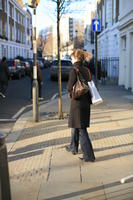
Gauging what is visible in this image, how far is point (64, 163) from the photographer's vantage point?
597 cm

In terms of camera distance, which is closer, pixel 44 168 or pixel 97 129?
pixel 44 168

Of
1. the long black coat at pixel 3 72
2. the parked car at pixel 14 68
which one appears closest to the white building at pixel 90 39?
the parked car at pixel 14 68

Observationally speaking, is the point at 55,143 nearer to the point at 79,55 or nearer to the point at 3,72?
the point at 79,55

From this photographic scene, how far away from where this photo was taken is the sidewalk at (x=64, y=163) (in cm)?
476

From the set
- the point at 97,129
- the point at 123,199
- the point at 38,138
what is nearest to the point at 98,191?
the point at 123,199

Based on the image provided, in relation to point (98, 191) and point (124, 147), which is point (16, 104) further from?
point (98, 191)

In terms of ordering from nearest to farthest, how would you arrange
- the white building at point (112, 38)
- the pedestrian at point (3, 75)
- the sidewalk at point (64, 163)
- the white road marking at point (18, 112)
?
the sidewalk at point (64, 163) < the white road marking at point (18, 112) < the pedestrian at point (3, 75) < the white building at point (112, 38)

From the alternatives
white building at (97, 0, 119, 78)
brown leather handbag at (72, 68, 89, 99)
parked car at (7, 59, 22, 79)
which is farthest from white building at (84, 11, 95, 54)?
brown leather handbag at (72, 68, 89, 99)

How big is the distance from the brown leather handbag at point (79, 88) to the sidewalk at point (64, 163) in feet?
3.78

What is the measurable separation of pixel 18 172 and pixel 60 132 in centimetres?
282

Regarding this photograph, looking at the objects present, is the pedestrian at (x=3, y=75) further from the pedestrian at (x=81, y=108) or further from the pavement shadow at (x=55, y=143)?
the pedestrian at (x=81, y=108)

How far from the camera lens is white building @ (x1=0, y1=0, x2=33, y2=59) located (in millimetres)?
51031

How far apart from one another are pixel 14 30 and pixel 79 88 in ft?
185

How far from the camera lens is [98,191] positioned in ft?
15.6
